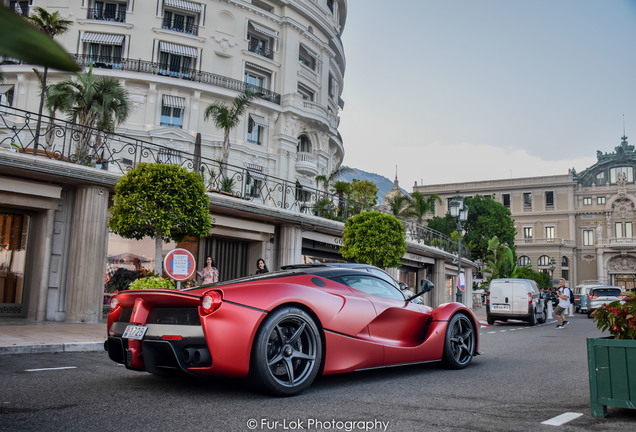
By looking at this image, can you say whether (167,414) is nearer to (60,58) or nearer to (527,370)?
(60,58)

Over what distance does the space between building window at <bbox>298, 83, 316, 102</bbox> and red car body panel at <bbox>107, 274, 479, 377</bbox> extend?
29.6 meters

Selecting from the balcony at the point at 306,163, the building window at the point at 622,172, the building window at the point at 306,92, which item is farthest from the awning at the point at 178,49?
the building window at the point at 622,172

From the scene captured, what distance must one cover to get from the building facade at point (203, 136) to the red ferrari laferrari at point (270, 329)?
8.82 metres

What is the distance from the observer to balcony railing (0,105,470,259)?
1331 centimetres

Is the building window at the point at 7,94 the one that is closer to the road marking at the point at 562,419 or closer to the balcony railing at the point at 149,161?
the balcony railing at the point at 149,161

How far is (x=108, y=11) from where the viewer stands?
30.9 metres

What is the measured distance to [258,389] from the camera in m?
4.55

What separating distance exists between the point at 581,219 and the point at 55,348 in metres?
81.0

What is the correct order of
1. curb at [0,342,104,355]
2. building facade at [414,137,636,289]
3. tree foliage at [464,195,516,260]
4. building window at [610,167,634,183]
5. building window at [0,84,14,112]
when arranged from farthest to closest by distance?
building window at [610,167,634,183], building facade at [414,137,636,289], tree foliage at [464,195,516,260], building window at [0,84,14,112], curb at [0,342,104,355]

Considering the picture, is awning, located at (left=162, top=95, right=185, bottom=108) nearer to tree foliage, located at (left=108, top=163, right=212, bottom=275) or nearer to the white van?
the white van

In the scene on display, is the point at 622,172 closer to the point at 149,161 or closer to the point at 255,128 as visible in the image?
the point at 255,128

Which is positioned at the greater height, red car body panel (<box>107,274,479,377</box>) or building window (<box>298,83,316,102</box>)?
building window (<box>298,83,316,102</box>)

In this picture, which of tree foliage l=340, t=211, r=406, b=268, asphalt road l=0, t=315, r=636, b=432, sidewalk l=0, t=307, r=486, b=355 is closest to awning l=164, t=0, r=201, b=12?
tree foliage l=340, t=211, r=406, b=268

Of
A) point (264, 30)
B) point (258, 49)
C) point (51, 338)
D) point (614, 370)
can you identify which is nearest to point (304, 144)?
point (258, 49)
